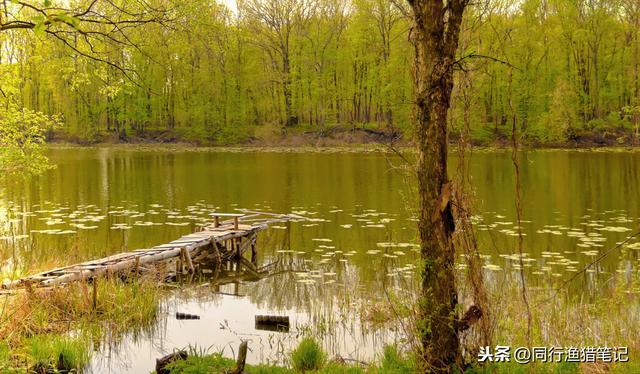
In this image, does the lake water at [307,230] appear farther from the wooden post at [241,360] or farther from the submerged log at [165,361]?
the wooden post at [241,360]

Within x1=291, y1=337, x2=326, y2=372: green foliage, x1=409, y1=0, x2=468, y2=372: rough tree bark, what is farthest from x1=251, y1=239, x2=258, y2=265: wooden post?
x1=409, y1=0, x2=468, y2=372: rough tree bark

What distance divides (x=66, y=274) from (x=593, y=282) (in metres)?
10.3

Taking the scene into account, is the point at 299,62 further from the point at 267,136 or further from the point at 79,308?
the point at 79,308

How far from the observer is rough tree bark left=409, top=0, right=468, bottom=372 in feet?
17.8

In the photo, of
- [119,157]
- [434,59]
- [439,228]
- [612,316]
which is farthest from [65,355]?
[119,157]

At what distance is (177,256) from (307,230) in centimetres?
548

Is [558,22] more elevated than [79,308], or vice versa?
[558,22]

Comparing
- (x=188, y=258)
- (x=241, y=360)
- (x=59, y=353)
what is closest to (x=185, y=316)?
(x=59, y=353)

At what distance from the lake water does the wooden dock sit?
76 cm

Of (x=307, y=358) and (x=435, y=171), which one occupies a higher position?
(x=435, y=171)

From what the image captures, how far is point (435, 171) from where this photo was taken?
5.51 metres

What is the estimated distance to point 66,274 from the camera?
430 inches

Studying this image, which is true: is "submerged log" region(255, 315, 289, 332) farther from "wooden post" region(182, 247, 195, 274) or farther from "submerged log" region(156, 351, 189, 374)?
"wooden post" region(182, 247, 195, 274)

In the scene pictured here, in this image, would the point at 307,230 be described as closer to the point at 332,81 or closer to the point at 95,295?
the point at 95,295
